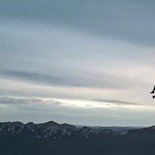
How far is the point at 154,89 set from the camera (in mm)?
66812

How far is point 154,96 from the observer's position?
68375 mm

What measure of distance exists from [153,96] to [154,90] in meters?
1.56

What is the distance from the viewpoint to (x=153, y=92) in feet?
222

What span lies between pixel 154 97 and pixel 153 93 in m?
0.71

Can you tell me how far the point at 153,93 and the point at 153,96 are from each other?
0.90 m

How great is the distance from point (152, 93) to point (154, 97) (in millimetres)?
690

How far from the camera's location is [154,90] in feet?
221

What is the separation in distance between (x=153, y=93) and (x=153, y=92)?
245 mm

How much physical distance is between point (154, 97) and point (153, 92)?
0.94 metres

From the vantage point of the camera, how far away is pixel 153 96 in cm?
6856

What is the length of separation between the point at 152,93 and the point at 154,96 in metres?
0.69

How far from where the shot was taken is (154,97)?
224 ft

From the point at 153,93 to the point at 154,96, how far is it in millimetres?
771
